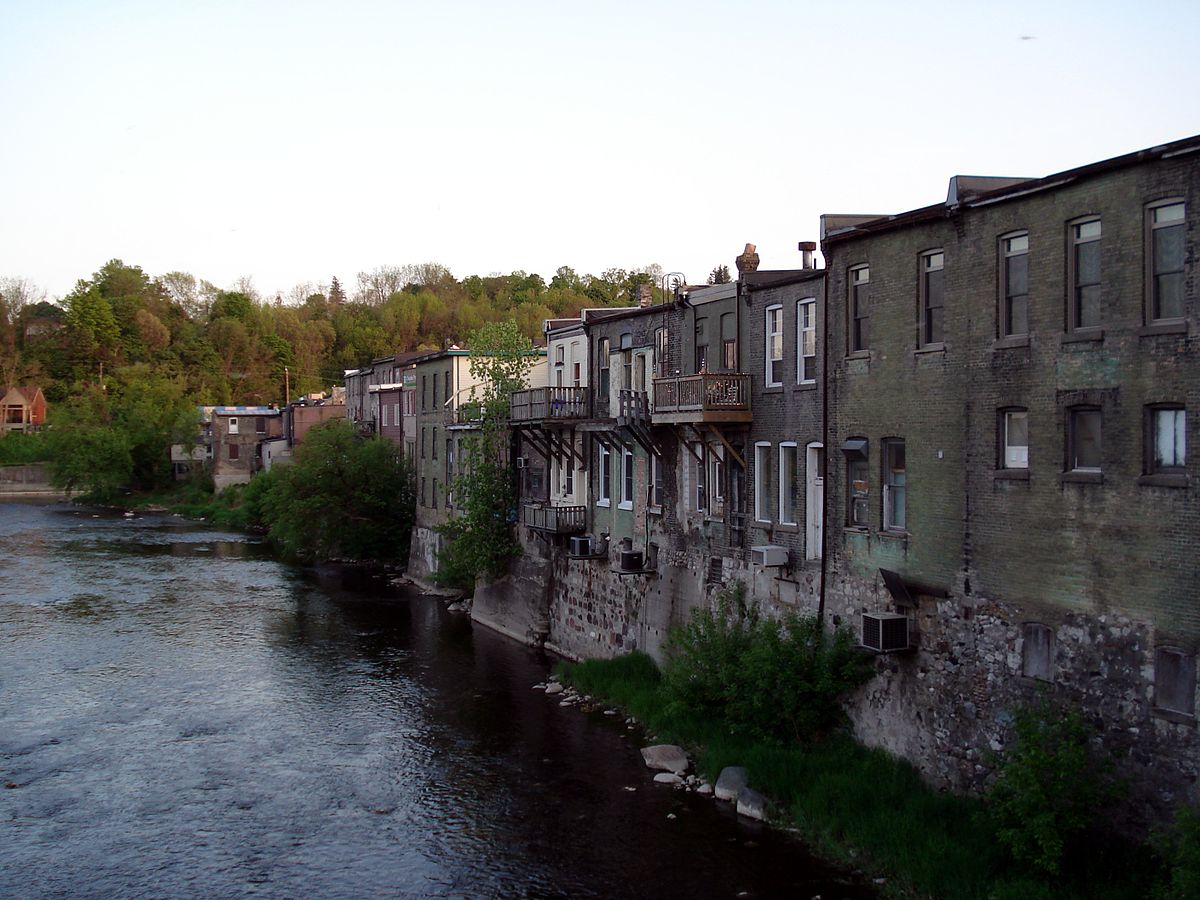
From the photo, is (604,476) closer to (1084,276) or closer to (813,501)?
(813,501)

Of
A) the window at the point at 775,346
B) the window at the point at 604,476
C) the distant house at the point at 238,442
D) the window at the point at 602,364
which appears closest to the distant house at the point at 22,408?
the distant house at the point at 238,442

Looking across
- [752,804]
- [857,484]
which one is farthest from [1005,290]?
[752,804]

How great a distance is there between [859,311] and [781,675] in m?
7.35

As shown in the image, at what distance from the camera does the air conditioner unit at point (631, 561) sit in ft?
97.1

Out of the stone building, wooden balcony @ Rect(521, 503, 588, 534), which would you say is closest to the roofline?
the stone building

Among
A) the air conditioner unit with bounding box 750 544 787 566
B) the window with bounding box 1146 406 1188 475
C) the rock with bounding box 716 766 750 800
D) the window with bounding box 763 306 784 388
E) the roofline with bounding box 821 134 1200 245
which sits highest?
the roofline with bounding box 821 134 1200 245

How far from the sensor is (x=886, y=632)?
19750mm

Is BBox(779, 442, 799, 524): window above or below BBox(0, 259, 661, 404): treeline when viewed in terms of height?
below

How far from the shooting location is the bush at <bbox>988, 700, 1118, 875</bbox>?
51.6 ft

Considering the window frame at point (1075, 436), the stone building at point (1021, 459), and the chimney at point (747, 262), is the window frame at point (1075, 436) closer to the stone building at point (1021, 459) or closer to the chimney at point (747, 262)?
the stone building at point (1021, 459)

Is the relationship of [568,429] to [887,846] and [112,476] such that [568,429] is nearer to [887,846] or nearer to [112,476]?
[887,846]

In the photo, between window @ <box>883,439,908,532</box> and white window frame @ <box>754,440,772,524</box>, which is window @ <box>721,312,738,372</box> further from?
window @ <box>883,439,908,532</box>

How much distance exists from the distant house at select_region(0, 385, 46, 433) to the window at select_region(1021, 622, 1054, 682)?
120 m

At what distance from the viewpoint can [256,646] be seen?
3653cm
